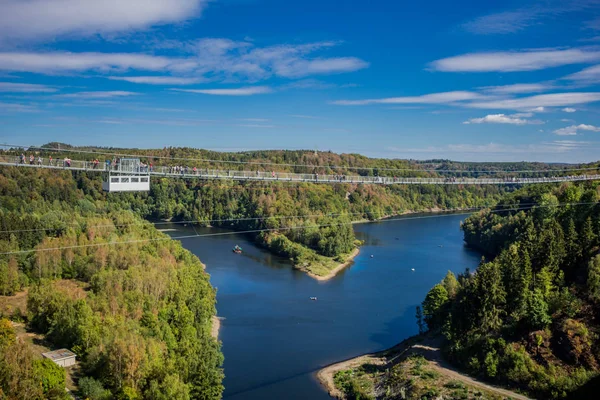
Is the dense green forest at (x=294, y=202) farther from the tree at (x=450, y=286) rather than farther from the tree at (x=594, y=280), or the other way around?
the tree at (x=594, y=280)

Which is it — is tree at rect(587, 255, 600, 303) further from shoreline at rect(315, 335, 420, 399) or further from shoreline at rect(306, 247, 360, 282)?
shoreline at rect(306, 247, 360, 282)

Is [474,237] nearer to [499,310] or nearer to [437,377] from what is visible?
[499,310]

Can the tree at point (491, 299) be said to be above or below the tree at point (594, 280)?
below

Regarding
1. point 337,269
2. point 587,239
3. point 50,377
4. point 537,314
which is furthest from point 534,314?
point 337,269

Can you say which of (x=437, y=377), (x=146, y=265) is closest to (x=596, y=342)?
(x=437, y=377)

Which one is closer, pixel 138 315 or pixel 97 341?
pixel 97 341

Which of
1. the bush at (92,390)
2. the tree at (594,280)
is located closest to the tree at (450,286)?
the tree at (594,280)
